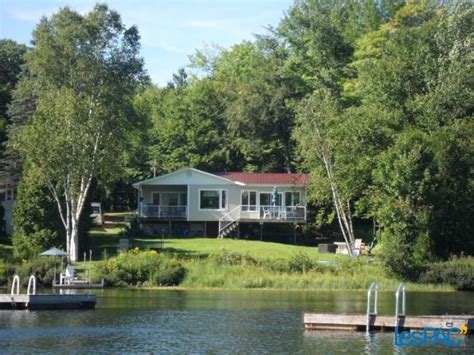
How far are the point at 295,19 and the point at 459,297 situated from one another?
39.6 m

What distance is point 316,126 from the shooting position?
62312mm

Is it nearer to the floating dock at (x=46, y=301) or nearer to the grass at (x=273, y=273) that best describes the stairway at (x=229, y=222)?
the grass at (x=273, y=273)

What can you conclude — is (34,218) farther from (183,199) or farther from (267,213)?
(267,213)

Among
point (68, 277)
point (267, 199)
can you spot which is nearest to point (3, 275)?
point (68, 277)

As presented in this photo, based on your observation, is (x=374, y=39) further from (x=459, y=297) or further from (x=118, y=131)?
(x=459, y=297)

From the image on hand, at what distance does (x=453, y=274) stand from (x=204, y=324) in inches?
756

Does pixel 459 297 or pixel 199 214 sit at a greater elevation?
pixel 199 214

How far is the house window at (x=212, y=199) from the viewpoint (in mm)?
68125

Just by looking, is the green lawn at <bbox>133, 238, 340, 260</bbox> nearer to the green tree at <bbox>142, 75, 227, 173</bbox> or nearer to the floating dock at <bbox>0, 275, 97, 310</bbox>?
the floating dock at <bbox>0, 275, 97, 310</bbox>

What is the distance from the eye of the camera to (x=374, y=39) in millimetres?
74125

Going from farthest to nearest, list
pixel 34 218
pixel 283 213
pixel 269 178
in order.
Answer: pixel 269 178 < pixel 283 213 < pixel 34 218

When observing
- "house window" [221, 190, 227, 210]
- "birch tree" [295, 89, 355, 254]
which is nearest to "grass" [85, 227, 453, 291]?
"birch tree" [295, 89, 355, 254]

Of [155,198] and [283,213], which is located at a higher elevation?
[155,198]

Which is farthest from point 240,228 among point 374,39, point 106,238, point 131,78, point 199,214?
point 374,39
